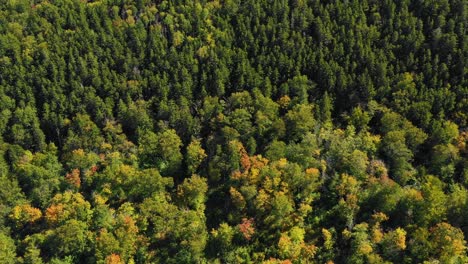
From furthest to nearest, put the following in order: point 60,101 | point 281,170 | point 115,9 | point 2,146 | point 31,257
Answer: point 115,9 → point 60,101 → point 2,146 → point 281,170 → point 31,257

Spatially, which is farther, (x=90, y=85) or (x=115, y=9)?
(x=115, y=9)

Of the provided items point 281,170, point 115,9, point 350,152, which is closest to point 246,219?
point 281,170

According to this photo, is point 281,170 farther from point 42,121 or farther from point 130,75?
point 42,121

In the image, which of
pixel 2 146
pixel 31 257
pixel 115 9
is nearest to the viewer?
pixel 31 257

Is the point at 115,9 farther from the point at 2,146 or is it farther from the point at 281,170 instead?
the point at 281,170

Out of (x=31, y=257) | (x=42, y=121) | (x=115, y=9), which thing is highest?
(x=115, y=9)

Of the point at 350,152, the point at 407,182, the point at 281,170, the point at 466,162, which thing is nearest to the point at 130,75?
the point at 281,170

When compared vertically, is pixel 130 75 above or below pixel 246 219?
above
